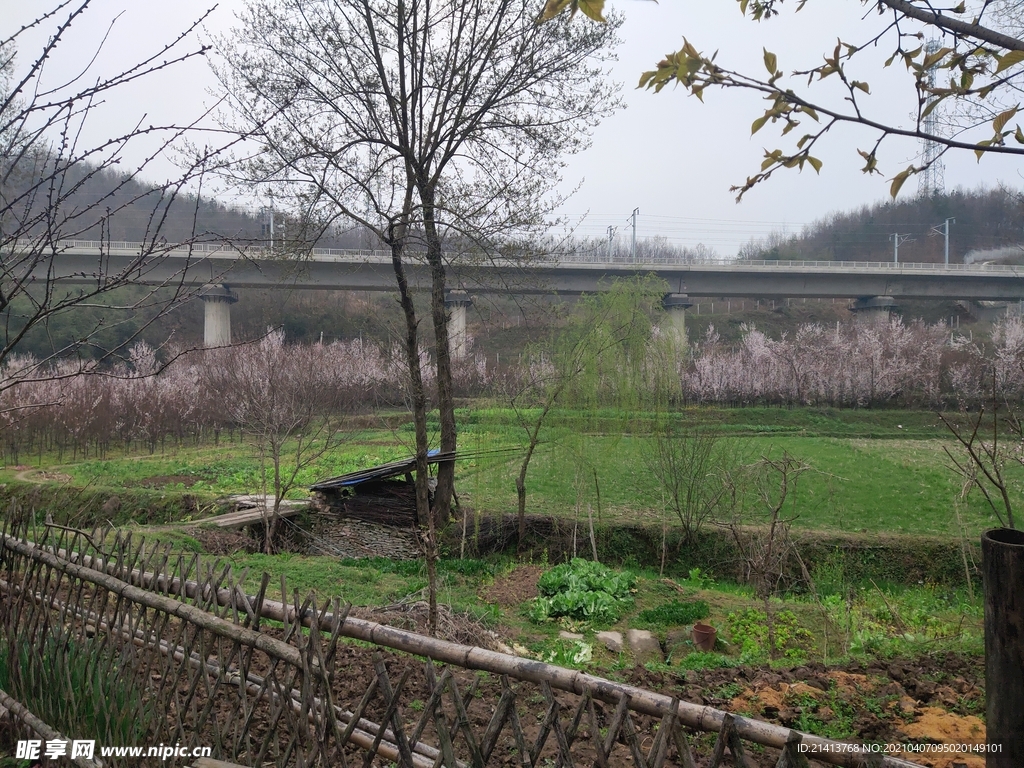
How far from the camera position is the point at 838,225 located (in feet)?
123

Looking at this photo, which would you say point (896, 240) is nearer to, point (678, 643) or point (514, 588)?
point (514, 588)

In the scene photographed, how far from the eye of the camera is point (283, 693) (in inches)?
92.3

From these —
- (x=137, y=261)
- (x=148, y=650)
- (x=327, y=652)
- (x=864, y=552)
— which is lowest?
(x=864, y=552)

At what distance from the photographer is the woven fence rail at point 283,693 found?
1.93 metres

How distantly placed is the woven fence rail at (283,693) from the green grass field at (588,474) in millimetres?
7247

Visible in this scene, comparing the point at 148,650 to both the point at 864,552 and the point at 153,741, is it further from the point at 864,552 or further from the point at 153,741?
the point at 864,552

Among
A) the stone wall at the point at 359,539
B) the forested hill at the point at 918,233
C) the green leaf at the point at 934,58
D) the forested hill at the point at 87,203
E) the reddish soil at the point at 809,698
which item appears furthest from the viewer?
the forested hill at the point at 918,233

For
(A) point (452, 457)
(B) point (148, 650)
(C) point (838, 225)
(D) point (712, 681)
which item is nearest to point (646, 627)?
(D) point (712, 681)

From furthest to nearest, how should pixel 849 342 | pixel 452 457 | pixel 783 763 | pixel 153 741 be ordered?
1. pixel 849 342
2. pixel 452 457
3. pixel 153 741
4. pixel 783 763

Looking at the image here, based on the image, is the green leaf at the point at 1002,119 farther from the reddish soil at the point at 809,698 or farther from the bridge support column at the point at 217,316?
the bridge support column at the point at 217,316

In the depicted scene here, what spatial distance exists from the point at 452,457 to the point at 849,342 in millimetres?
29012

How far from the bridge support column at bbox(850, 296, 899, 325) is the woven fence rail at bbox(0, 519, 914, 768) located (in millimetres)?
35074

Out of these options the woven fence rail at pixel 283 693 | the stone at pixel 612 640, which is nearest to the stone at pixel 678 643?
the stone at pixel 612 640

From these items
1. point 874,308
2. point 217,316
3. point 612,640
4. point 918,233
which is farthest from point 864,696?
point 874,308
